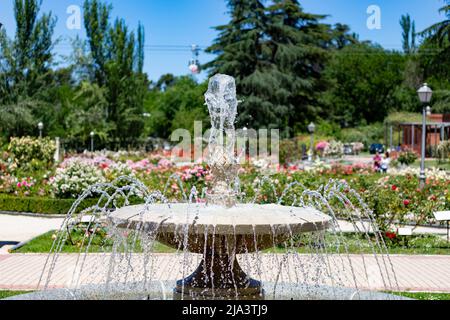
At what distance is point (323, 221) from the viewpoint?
20.9 feet

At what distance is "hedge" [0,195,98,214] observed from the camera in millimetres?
17703

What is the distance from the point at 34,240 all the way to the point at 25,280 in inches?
154

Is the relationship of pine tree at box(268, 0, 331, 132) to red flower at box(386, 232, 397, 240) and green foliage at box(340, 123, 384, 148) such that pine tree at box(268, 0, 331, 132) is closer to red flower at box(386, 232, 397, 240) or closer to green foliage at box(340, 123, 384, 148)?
green foliage at box(340, 123, 384, 148)

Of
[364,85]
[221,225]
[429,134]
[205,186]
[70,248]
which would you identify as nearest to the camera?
[221,225]

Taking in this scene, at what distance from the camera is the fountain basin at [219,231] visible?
5930 mm

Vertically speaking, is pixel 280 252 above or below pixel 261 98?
below

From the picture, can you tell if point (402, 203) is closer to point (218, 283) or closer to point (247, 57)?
point (218, 283)

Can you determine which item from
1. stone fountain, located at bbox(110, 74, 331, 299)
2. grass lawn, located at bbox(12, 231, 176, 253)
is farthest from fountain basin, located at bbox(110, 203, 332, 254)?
grass lawn, located at bbox(12, 231, 176, 253)

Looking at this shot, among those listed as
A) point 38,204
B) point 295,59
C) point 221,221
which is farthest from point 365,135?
point 221,221

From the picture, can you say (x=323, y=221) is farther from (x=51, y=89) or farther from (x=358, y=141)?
(x=358, y=141)

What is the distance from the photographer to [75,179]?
58.1ft

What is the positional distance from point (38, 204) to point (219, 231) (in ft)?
42.8

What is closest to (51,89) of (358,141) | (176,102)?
(176,102)

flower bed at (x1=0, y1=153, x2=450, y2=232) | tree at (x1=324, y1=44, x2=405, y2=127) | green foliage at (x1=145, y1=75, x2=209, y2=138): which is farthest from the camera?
tree at (x1=324, y1=44, x2=405, y2=127)
